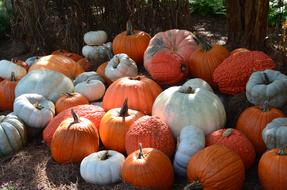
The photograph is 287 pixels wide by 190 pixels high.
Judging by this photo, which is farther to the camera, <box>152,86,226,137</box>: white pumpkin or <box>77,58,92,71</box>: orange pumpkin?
<box>77,58,92,71</box>: orange pumpkin

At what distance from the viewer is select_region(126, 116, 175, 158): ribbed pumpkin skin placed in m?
3.63

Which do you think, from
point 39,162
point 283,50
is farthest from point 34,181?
point 283,50

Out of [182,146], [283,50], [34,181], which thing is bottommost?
[34,181]

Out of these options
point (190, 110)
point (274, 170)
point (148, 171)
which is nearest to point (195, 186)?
point (148, 171)

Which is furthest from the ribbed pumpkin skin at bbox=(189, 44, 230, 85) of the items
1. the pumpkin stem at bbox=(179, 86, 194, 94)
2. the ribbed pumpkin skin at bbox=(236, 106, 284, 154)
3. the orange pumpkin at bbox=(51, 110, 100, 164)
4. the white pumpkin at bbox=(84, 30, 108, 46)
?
the white pumpkin at bbox=(84, 30, 108, 46)

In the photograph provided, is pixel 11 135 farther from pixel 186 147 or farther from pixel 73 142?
pixel 186 147

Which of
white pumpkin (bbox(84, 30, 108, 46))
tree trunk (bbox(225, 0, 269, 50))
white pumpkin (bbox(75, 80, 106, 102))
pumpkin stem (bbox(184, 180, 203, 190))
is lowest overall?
pumpkin stem (bbox(184, 180, 203, 190))

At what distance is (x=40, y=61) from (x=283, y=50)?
2.55 m

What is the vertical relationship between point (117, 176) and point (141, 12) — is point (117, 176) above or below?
below

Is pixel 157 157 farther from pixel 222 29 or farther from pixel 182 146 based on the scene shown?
pixel 222 29

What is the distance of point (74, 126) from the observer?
3775 mm

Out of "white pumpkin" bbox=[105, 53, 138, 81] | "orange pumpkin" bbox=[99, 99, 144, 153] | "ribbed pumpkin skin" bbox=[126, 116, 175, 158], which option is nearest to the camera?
"ribbed pumpkin skin" bbox=[126, 116, 175, 158]

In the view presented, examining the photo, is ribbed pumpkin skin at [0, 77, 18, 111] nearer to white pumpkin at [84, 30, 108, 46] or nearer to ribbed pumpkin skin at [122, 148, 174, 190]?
white pumpkin at [84, 30, 108, 46]

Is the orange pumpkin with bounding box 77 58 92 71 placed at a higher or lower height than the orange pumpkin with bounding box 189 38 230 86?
lower
